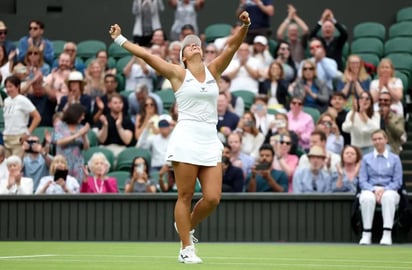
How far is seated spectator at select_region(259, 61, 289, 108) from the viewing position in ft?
61.0

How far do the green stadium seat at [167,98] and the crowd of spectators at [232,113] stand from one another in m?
0.14

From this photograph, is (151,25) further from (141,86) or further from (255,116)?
(255,116)

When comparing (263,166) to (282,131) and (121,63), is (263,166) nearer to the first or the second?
(282,131)

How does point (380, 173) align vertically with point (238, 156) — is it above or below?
below

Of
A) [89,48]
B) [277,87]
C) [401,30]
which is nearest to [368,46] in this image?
[401,30]

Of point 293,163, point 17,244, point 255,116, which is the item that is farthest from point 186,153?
point 255,116

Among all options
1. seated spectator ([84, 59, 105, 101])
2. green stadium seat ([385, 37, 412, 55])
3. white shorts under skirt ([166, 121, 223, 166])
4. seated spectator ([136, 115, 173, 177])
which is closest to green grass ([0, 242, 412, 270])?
white shorts under skirt ([166, 121, 223, 166])

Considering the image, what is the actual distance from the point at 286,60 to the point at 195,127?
9.15m

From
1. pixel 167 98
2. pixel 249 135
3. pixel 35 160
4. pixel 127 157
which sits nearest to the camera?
pixel 35 160

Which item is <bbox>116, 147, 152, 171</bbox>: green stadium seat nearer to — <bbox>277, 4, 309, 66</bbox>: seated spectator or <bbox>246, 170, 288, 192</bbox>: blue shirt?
<bbox>246, 170, 288, 192</bbox>: blue shirt

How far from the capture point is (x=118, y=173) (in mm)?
16969

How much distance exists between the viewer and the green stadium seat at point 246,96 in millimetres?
18594

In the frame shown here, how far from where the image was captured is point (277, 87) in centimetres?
1862

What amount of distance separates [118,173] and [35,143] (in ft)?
4.04
